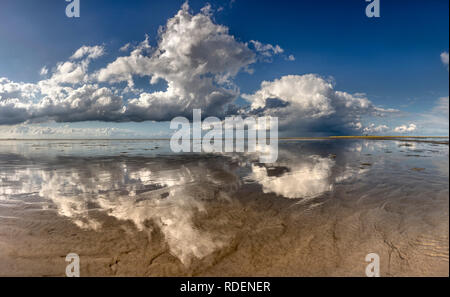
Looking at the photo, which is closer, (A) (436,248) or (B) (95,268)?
(B) (95,268)

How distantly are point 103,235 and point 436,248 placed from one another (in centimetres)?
810

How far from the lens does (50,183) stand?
1050 centimetres

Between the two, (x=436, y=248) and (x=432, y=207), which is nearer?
(x=436, y=248)

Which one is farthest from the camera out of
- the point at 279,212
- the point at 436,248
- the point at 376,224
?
Result: the point at 279,212

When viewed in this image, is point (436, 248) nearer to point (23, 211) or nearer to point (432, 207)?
point (432, 207)

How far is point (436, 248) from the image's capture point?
170 inches

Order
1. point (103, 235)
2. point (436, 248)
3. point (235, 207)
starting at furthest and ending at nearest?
1. point (235, 207)
2. point (103, 235)
3. point (436, 248)
